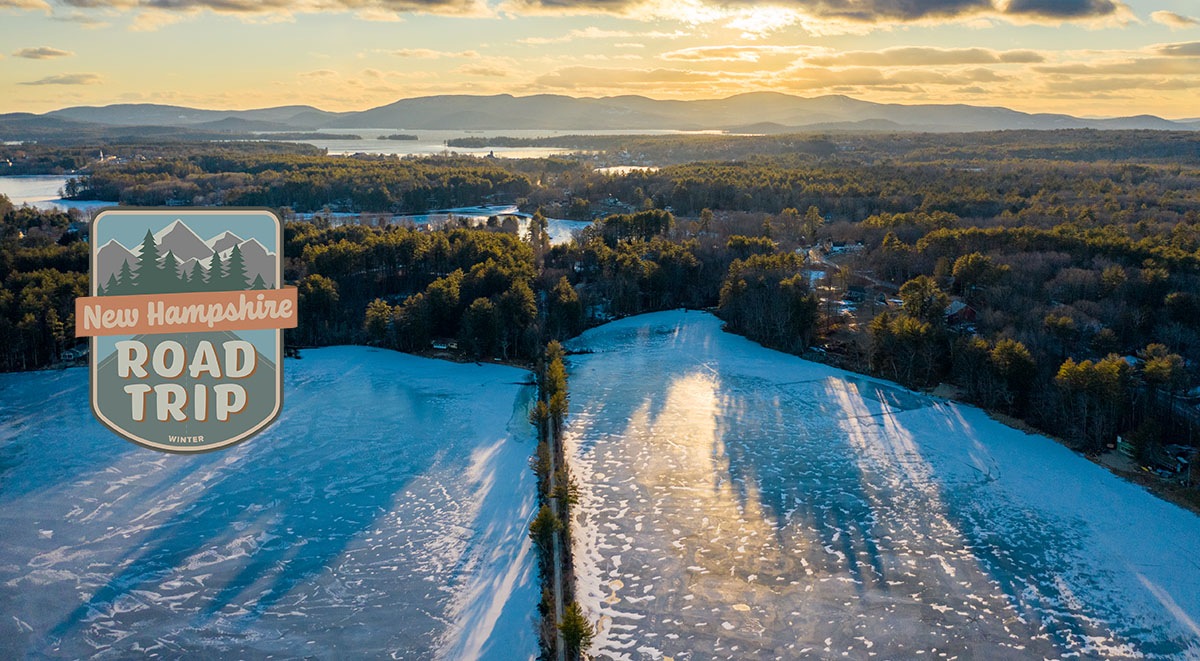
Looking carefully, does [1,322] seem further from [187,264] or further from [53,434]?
[187,264]

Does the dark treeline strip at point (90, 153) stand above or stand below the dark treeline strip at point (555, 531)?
above

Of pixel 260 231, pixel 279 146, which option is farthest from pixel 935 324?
pixel 279 146

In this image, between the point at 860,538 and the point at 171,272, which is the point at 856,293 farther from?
the point at 171,272

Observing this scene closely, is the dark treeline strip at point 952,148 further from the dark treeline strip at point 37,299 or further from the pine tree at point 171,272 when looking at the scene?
the pine tree at point 171,272

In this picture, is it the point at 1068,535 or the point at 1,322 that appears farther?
the point at 1,322

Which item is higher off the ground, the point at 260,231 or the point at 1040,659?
the point at 260,231

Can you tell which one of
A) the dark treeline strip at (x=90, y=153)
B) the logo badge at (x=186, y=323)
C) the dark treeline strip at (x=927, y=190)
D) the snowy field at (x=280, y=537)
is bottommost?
the snowy field at (x=280, y=537)

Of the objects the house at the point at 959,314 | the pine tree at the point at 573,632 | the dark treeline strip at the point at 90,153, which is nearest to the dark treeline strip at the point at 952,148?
the dark treeline strip at the point at 90,153
